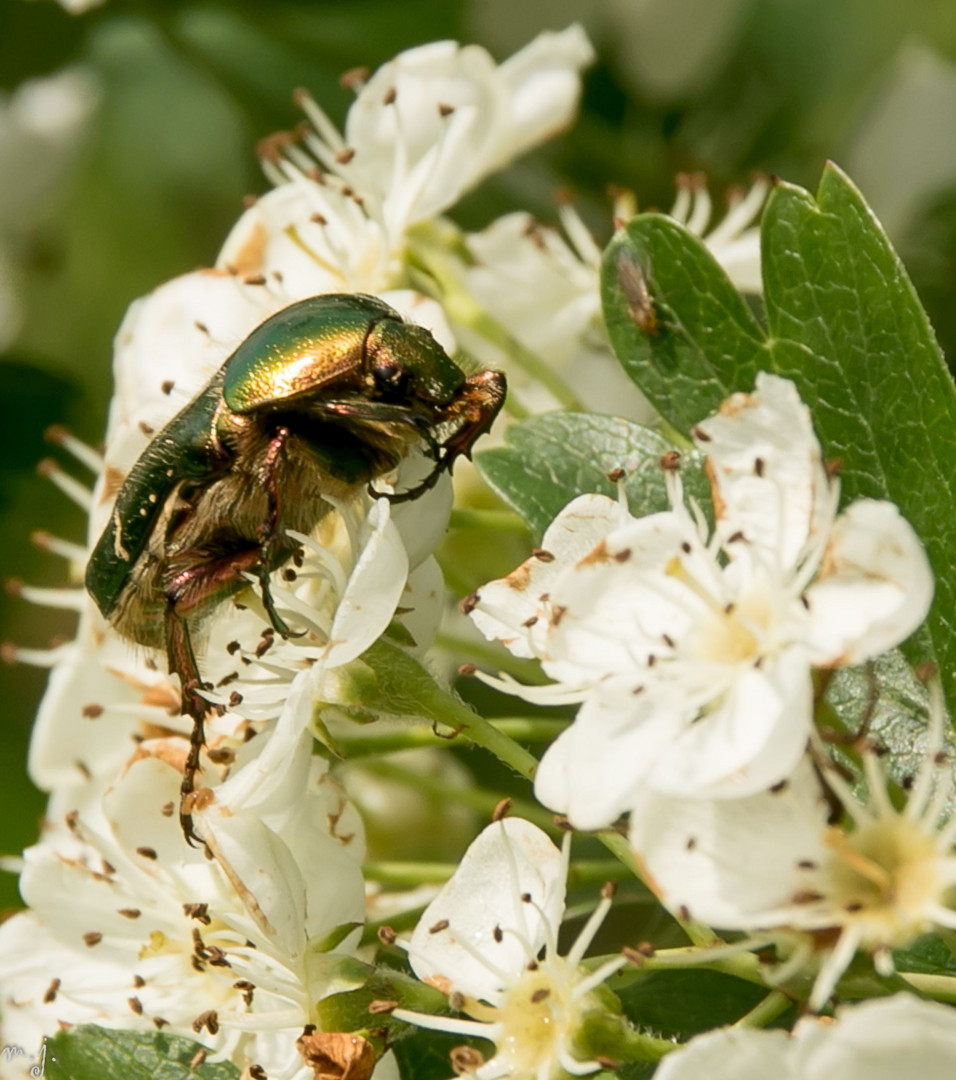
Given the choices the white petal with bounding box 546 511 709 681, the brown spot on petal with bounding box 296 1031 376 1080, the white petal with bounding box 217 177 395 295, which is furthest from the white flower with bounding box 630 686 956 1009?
the white petal with bounding box 217 177 395 295

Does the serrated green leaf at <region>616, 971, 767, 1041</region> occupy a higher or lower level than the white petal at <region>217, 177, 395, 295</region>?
lower

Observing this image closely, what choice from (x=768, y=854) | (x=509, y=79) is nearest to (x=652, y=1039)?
(x=768, y=854)

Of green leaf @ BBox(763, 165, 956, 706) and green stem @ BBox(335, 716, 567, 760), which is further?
green stem @ BBox(335, 716, 567, 760)

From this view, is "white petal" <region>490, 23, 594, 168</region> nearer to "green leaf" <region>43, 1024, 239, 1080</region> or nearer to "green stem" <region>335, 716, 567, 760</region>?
"green stem" <region>335, 716, 567, 760</region>

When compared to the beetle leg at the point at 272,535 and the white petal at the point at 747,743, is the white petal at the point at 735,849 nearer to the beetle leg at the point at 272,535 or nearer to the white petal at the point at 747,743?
the white petal at the point at 747,743

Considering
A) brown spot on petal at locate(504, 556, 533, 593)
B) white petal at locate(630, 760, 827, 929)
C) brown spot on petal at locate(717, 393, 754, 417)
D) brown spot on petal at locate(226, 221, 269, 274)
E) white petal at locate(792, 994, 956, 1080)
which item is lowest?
white petal at locate(792, 994, 956, 1080)

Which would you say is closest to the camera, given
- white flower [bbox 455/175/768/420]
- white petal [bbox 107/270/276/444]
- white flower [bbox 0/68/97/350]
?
white petal [bbox 107/270/276/444]
